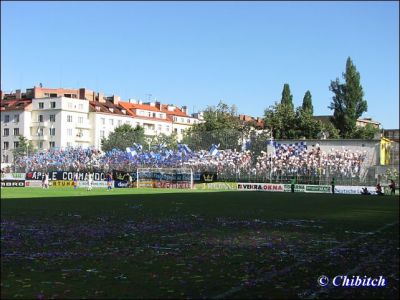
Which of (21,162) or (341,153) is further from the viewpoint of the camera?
(21,162)

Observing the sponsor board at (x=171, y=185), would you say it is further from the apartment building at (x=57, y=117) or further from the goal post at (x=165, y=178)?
the apartment building at (x=57, y=117)

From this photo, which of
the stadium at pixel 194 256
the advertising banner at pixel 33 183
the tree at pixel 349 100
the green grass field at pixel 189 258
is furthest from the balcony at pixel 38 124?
the green grass field at pixel 189 258

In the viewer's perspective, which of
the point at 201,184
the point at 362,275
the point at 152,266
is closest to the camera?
the point at 362,275

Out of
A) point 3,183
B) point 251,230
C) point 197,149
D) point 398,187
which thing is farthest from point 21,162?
point 251,230

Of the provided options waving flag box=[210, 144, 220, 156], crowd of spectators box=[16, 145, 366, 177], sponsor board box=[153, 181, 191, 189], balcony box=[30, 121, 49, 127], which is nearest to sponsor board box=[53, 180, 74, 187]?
crowd of spectators box=[16, 145, 366, 177]

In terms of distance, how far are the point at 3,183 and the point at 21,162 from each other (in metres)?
12.7

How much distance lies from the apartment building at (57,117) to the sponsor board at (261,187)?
202 feet

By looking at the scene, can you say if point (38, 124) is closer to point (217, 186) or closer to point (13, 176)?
point (13, 176)

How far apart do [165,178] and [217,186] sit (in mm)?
6868

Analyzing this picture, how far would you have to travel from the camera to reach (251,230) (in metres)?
16.6

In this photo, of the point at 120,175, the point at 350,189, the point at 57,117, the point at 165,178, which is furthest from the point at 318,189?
the point at 57,117

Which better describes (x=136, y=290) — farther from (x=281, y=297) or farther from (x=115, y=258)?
(x=115, y=258)

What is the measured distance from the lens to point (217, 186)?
60500 millimetres

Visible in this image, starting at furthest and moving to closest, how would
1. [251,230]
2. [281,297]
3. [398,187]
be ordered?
[398,187], [251,230], [281,297]
